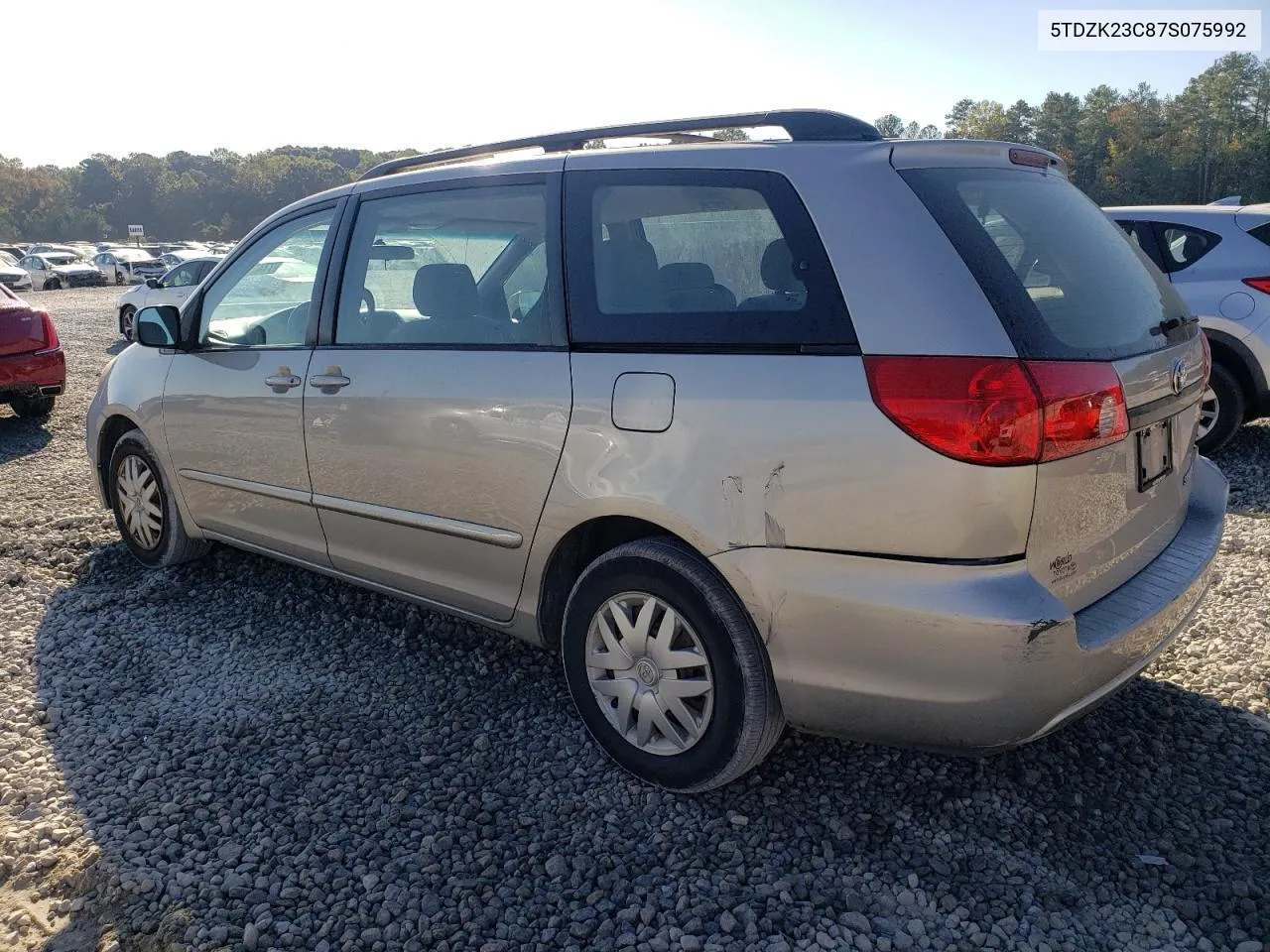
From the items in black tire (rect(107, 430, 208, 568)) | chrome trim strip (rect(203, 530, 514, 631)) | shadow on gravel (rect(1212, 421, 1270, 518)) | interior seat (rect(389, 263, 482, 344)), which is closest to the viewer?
interior seat (rect(389, 263, 482, 344))

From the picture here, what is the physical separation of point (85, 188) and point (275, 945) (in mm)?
156124

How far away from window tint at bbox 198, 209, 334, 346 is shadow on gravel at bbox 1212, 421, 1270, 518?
4.74 meters

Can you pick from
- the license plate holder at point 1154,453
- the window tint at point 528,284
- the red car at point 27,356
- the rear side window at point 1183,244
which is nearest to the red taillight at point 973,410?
the license plate holder at point 1154,453

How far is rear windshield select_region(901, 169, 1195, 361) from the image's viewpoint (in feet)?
7.43

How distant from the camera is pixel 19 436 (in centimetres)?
834

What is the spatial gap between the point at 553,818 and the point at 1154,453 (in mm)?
1939

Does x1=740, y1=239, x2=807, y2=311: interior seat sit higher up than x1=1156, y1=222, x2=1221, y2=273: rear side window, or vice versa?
x1=740, y1=239, x2=807, y2=311: interior seat

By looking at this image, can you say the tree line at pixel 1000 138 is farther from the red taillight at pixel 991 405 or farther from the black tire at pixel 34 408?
the black tire at pixel 34 408

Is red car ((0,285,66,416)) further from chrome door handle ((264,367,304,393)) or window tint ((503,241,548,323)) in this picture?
window tint ((503,241,548,323))

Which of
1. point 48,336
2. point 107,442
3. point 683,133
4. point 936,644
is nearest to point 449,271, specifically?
point 683,133

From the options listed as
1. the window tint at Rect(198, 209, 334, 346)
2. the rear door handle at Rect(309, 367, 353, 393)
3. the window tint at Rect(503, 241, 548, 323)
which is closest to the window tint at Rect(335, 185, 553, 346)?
the window tint at Rect(503, 241, 548, 323)

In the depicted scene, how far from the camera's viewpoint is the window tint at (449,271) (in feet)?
10.0

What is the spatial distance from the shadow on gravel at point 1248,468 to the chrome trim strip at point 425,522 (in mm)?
4143

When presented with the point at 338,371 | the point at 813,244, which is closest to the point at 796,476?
the point at 813,244
